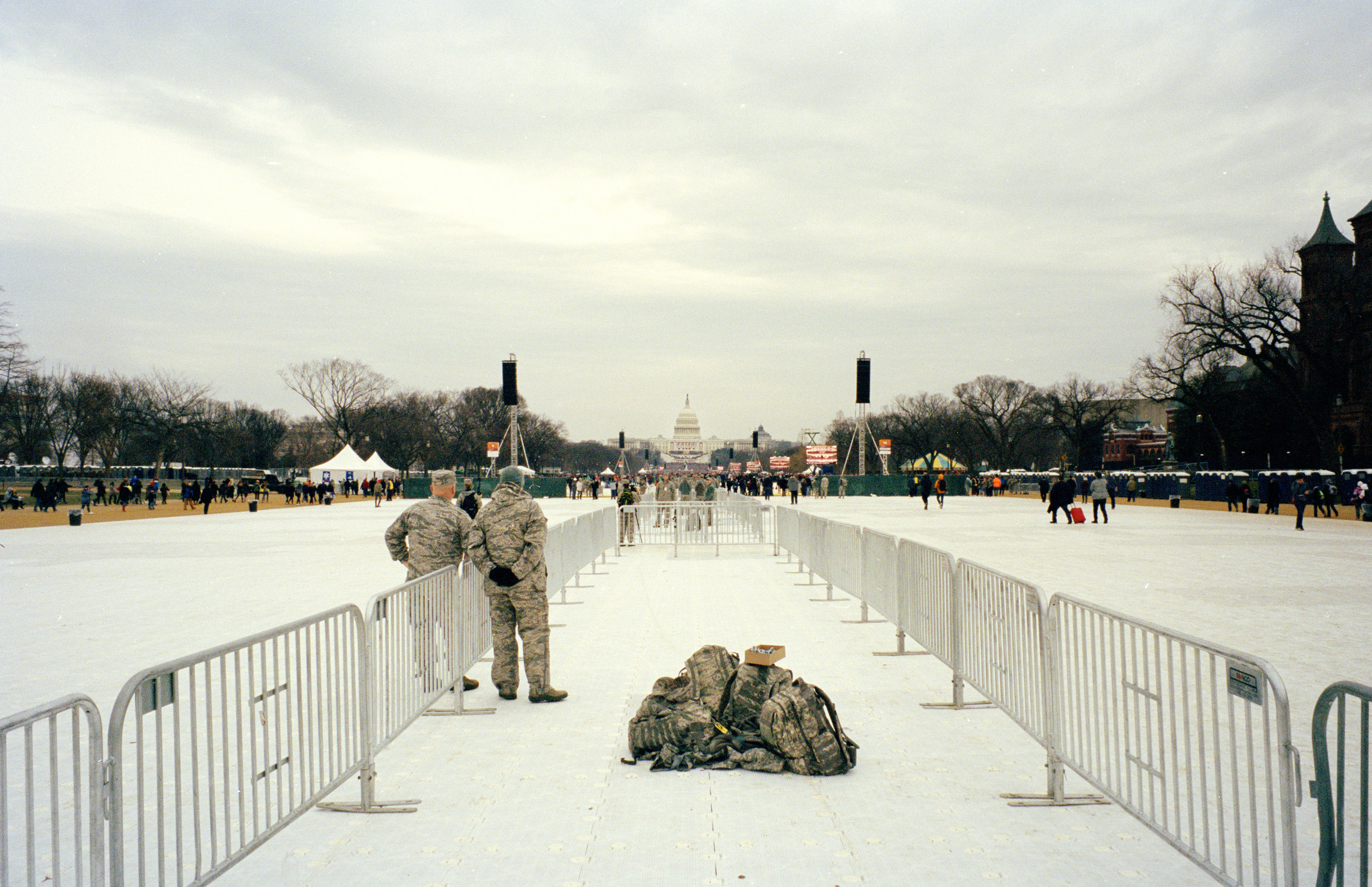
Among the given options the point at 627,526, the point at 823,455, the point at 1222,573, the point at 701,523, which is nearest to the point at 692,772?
the point at 1222,573

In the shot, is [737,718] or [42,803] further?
[737,718]

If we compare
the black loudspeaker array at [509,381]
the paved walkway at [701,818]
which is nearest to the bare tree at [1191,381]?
the black loudspeaker array at [509,381]

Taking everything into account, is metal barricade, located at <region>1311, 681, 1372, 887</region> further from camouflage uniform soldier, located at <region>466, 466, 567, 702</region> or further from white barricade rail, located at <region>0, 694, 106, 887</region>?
camouflage uniform soldier, located at <region>466, 466, 567, 702</region>

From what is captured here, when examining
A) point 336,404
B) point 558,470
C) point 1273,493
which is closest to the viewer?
point 1273,493

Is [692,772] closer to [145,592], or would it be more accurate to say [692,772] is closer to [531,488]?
[145,592]

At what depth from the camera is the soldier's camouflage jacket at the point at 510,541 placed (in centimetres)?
720

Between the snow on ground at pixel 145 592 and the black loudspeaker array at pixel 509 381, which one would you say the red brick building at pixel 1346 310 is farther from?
the snow on ground at pixel 145 592

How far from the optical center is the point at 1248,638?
9.56 metres

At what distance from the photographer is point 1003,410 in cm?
9394

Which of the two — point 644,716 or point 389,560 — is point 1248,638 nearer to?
point 644,716

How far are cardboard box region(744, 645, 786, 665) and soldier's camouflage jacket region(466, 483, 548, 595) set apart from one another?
1895 millimetres

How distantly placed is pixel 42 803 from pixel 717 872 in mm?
3874

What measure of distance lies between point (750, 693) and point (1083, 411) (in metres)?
87.8

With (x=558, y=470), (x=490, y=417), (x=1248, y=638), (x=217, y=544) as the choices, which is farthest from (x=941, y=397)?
(x=1248, y=638)
